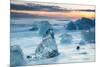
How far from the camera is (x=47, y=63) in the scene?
2.35m

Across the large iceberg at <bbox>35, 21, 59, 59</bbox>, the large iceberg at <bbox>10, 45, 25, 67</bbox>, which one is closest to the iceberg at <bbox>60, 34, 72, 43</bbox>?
the large iceberg at <bbox>35, 21, 59, 59</bbox>

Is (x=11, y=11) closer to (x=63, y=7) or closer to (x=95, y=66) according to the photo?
(x=63, y=7)

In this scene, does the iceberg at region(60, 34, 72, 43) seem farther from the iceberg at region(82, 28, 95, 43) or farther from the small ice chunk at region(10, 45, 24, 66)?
the small ice chunk at region(10, 45, 24, 66)

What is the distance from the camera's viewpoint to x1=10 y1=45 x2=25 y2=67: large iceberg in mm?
2197

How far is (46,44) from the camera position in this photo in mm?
2355

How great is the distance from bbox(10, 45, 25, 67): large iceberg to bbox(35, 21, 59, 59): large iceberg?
0.20 metres

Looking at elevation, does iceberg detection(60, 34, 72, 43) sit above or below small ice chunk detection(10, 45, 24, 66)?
above

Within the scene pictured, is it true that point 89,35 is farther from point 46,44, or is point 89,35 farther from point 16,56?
point 16,56

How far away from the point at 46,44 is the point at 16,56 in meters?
0.41

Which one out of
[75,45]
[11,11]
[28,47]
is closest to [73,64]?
[75,45]

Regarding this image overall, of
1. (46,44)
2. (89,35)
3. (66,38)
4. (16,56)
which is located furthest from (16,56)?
(89,35)

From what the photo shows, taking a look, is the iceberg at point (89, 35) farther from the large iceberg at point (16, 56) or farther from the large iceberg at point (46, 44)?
the large iceberg at point (16, 56)

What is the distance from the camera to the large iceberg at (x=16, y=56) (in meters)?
2.20

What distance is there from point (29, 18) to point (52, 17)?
30 cm
